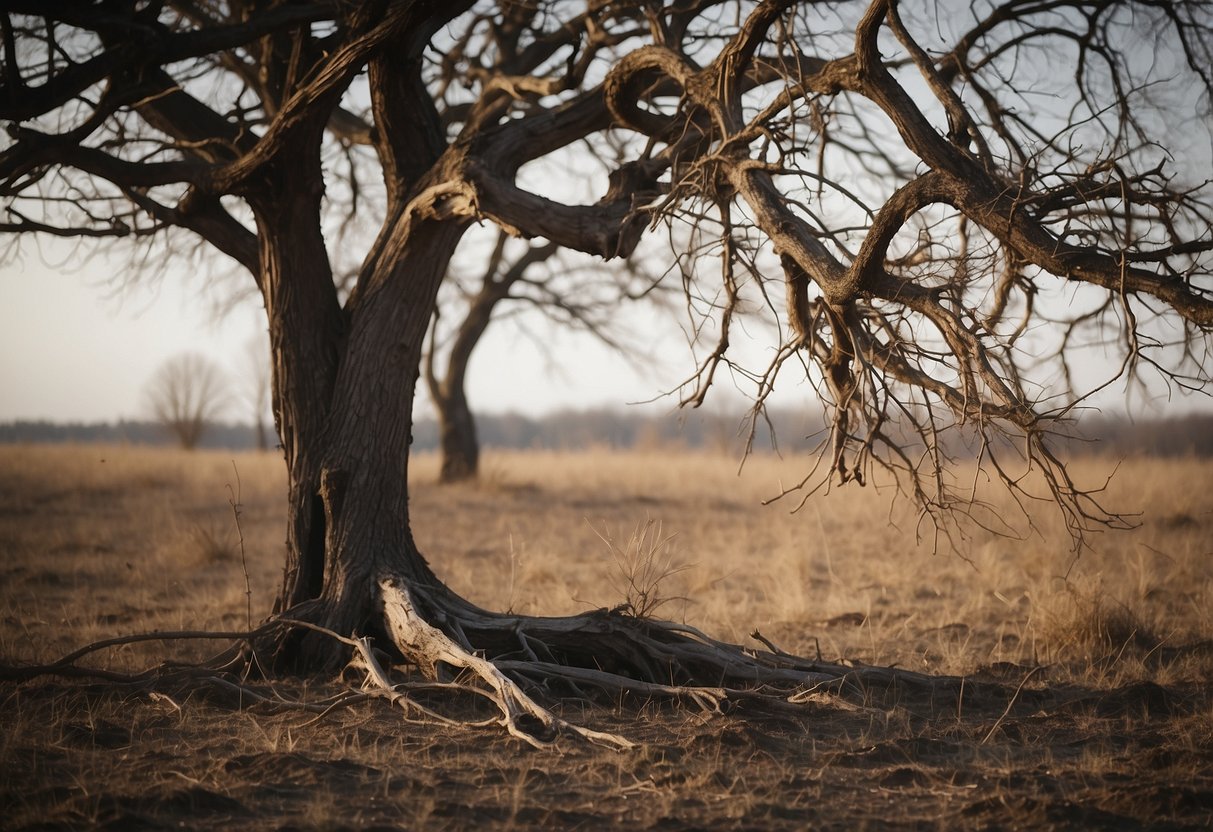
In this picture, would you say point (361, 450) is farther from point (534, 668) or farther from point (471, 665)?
point (534, 668)

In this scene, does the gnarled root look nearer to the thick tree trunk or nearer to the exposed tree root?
the exposed tree root

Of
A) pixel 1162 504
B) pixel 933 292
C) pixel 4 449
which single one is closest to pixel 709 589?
pixel 933 292

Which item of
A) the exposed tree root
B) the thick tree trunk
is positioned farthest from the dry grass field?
the thick tree trunk

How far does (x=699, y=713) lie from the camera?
4.35 m

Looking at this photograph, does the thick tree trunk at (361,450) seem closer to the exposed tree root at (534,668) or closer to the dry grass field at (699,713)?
the exposed tree root at (534,668)

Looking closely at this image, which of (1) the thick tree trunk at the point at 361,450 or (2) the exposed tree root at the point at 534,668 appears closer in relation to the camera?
(2) the exposed tree root at the point at 534,668

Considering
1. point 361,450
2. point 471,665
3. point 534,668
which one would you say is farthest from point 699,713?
point 361,450

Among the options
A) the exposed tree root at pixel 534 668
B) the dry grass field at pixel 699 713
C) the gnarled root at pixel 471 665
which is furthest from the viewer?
the exposed tree root at pixel 534 668

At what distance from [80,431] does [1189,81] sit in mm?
25725

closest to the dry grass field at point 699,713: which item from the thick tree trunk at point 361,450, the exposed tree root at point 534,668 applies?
the exposed tree root at point 534,668

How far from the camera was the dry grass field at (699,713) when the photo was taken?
326 cm

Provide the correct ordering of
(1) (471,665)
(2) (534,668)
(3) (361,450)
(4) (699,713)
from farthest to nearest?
(3) (361,450), (2) (534,668), (1) (471,665), (4) (699,713)

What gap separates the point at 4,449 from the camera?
19266 mm

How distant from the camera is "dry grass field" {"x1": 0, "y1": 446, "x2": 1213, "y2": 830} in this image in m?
3.26
